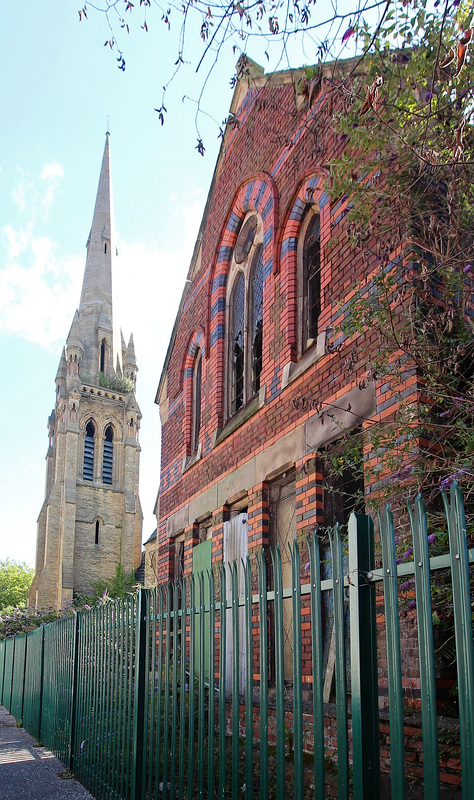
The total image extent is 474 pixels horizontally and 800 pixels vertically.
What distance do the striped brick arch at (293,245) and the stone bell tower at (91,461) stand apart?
4349 centimetres

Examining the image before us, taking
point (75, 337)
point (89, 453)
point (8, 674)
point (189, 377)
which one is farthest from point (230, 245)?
point (75, 337)

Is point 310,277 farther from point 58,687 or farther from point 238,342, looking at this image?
point 58,687

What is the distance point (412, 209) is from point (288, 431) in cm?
302

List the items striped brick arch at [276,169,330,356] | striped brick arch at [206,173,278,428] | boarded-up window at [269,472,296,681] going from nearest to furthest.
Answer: boarded-up window at [269,472,296,681], striped brick arch at [276,169,330,356], striped brick arch at [206,173,278,428]

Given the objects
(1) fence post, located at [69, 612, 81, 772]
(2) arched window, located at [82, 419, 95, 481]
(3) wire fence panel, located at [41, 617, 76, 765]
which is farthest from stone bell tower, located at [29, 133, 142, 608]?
(1) fence post, located at [69, 612, 81, 772]

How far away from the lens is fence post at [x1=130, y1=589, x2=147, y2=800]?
5293mm

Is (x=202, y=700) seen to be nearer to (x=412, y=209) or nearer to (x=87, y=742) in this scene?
Result: (x=87, y=742)

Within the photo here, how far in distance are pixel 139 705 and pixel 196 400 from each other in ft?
22.9

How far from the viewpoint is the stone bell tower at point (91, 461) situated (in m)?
50.7

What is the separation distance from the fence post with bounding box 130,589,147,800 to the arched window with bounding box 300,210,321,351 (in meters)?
3.75

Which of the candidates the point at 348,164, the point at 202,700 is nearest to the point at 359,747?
the point at 202,700

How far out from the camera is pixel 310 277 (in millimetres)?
8539

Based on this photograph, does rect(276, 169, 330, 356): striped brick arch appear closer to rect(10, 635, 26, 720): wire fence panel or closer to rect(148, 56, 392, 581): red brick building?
rect(148, 56, 392, 581): red brick building

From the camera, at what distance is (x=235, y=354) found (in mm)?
10664
